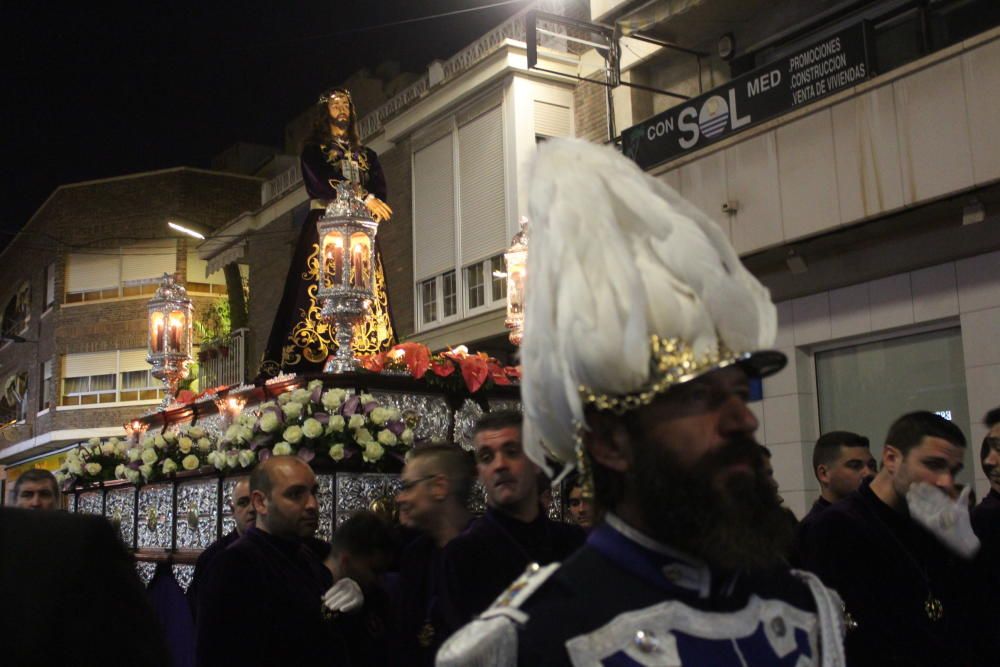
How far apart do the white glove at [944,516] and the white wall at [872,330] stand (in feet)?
20.1

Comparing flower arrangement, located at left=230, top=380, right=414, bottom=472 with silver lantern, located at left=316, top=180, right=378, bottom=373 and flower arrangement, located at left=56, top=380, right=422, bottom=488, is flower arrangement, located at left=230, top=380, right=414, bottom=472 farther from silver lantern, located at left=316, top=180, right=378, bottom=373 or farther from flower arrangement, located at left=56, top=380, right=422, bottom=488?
silver lantern, located at left=316, top=180, right=378, bottom=373

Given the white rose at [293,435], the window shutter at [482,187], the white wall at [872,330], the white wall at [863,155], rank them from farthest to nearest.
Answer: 1. the window shutter at [482,187]
2. the white wall at [872,330]
3. the white wall at [863,155]
4. the white rose at [293,435]

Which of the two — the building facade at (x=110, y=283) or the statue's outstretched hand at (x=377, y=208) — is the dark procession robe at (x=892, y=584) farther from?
the building facade at (x=110, y=283)

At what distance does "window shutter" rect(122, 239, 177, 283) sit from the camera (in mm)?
34000

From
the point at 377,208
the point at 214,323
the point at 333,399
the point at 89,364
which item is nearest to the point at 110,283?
the point at 89,364

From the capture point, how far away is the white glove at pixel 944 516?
425 cm

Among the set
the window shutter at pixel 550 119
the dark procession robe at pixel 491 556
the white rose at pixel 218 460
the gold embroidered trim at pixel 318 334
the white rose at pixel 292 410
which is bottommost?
the dark procession robe at pixel 491 556

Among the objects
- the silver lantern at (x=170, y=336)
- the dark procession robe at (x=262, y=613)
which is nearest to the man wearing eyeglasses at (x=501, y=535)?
the dark procession robe at (x=262, y=613)

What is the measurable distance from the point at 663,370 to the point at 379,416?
4.91m

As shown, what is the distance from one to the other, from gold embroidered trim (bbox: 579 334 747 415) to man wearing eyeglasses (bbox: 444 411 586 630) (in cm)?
190

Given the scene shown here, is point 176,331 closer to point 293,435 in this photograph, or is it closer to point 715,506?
point 293,435

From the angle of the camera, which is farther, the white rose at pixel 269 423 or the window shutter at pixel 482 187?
the window shutter at pixel 482 187

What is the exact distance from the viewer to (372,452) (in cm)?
673

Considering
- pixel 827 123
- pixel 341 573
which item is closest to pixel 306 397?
pixel 341 573
